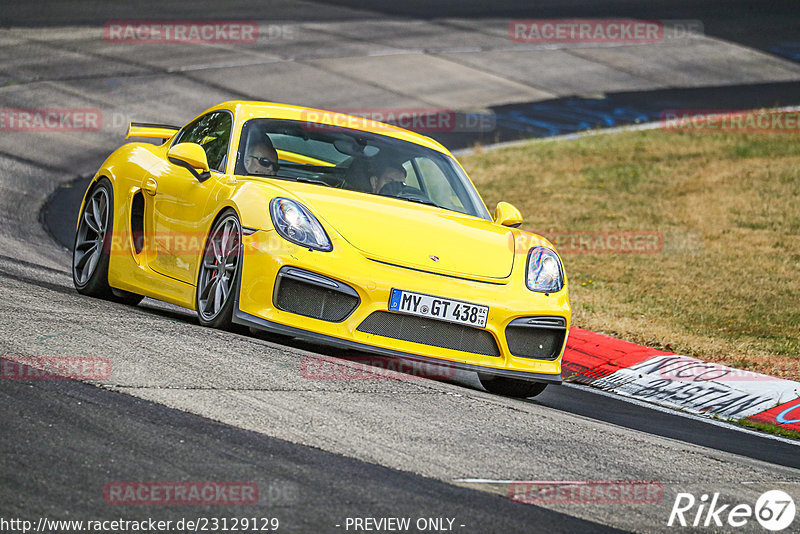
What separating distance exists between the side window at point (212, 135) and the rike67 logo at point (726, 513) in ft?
12.5

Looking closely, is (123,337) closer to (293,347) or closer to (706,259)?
(293,347)

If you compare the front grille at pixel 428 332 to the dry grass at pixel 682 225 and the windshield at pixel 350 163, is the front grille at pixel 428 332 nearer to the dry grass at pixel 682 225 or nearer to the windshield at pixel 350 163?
the windshield at pixel 350 163

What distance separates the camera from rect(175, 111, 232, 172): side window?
7630 mm

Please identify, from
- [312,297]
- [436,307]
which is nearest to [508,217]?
[436,307]

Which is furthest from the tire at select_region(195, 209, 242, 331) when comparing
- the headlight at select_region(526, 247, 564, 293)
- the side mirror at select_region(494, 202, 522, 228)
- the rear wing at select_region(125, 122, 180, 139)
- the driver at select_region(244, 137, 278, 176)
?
the rear wing at select_region(125, 122, 180, 139)

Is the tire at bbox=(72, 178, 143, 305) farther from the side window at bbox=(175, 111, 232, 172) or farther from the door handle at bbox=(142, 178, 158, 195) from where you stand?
the side window at bbox=(175, 111, 232, 172)

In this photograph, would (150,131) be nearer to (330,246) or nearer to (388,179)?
(388,179)

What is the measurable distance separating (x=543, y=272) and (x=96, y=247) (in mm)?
3250

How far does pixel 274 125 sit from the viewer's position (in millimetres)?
7809

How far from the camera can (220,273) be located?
6750 millimetres

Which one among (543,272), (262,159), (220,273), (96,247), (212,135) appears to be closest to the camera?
(220,273)

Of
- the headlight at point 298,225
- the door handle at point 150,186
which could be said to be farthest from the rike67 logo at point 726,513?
the door handle at point 150,186

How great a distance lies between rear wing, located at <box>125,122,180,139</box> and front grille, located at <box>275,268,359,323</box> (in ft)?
10.3

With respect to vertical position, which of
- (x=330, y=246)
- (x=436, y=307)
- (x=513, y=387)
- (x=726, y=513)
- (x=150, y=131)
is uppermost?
(x=150, y=131)
